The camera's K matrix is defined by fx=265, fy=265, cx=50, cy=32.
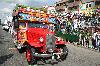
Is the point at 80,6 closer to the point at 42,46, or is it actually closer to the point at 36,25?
the point at 36,25

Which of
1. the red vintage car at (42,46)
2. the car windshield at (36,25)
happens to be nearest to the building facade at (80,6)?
the car windshield at (36,25)

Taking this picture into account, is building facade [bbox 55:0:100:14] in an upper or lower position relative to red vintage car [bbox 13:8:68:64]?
upper

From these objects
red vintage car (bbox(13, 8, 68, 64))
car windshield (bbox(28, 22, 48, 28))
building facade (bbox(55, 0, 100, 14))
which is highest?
building facade (bbox(55, 0, 100, 14))

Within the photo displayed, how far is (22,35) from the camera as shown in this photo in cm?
1822

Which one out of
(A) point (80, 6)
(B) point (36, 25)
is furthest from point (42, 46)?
(A) point (80, 6)

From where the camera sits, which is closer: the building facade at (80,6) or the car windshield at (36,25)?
the car windshield at (36,25)

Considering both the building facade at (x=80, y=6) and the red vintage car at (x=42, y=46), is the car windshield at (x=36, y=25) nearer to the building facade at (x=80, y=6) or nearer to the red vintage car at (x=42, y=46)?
the red vintage car at (x=42, y=46)

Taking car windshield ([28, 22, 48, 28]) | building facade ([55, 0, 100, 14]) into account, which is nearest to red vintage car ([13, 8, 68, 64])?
car windshield ([28, 22, 48, 28])

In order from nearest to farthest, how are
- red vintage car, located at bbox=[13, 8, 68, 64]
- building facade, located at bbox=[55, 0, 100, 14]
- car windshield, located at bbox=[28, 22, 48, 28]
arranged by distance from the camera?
red vintage car, located at bbox=[13, 8, 68, 64], car windshield, located at bbox=[28, 22, 48, 28], building facade, located at bbox=[55, 0, 100, 14]

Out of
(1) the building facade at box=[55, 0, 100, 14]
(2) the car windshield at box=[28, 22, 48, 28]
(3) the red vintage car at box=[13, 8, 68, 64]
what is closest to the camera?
(3) the red vintage car at box=[13, 8, 68, 64]

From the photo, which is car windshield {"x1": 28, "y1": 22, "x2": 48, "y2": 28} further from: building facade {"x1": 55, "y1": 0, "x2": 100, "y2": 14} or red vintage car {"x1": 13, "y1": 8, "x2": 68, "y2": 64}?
building facade {"x1": 55, "y1": 0, "x2": 100, "y2": 14}

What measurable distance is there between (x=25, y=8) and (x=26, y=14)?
0.81 meters

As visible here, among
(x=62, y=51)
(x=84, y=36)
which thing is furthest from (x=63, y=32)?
(x=62, y=51)

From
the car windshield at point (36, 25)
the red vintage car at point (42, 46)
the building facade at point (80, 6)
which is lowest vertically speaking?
the red vintage car at point (42, 46)
